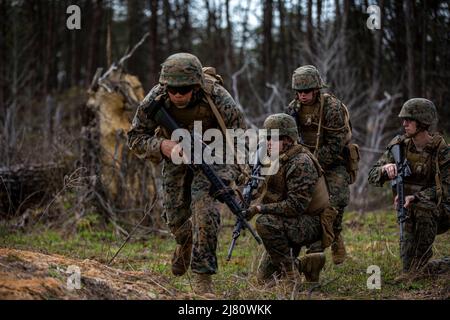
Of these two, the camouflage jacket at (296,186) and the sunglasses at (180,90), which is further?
the camouflage jacket at (296,186)

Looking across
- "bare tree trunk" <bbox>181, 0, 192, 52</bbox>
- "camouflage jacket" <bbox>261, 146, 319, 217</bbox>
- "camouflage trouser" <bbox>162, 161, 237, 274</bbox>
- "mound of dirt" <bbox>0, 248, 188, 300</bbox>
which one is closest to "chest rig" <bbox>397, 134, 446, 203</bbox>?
"camouflage jacket" <bbox>261, 146, 319, 217</bbox>

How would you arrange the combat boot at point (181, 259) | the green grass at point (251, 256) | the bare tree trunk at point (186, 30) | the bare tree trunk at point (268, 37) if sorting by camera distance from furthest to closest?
the bare tree trunk at point (186, 30) → the bare tree trunk at point (268, 37) → the combat boot at point (181, 259) → the green grass at point (251, 256)

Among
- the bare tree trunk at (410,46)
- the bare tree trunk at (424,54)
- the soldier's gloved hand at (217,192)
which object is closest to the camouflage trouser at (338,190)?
the soldier's gloved hand at (217,192)

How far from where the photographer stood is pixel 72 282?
4328 mm

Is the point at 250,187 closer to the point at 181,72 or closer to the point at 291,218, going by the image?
the point at 291,218

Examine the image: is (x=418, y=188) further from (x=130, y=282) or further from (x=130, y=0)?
(x=130, y=0)

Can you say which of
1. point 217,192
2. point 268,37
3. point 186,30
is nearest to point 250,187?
point 217,192

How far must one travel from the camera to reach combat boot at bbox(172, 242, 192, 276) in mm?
5812

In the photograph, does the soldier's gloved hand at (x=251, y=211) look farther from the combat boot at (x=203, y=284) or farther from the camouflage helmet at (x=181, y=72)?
the camouflage helmet at (x=181, y=72)

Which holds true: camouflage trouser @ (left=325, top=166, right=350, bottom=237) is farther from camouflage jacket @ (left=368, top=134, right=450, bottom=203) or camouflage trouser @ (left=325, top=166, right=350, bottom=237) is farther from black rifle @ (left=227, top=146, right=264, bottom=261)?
black rifle @ (left=227, top=146, right=264, bottom=261)

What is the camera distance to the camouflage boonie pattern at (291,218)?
547 cm

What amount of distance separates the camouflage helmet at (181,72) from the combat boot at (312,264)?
177cm

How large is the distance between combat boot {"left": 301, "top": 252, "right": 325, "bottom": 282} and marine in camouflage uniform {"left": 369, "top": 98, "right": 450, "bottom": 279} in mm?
1035
